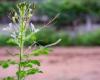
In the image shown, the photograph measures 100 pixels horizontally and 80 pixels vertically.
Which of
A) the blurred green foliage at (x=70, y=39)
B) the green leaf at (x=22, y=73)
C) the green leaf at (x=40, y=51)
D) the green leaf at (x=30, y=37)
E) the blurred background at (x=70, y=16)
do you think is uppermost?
the blurred background at (x=70, y=16)

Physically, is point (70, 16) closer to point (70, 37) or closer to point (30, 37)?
point (70, 37)

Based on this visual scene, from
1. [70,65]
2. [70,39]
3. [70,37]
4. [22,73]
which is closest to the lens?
[22,73]

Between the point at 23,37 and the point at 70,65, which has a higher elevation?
the point at 23,37

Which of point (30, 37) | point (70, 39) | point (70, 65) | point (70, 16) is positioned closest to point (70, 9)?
point (70, 16)

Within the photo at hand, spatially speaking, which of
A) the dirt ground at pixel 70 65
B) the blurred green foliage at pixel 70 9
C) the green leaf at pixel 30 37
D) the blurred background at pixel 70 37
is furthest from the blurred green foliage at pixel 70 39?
the green leaf at pixel 30 37

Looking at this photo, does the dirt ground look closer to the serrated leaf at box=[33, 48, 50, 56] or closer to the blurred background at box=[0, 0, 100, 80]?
the blurred background at box=[0, 0, 100, 80]

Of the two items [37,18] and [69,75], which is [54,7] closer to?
[37,18]

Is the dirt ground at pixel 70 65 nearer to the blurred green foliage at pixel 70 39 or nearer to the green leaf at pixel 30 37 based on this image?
the blurred green foliage at pixel 70 39

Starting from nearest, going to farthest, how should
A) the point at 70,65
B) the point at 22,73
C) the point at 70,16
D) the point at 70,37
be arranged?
the point at 22,73
the point at 70,65
the point at 70,37
the point at 70,16

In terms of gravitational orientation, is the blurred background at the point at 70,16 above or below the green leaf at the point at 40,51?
above

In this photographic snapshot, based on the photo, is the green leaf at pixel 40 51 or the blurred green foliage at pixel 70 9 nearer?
the green leaf at pixel 40 51
